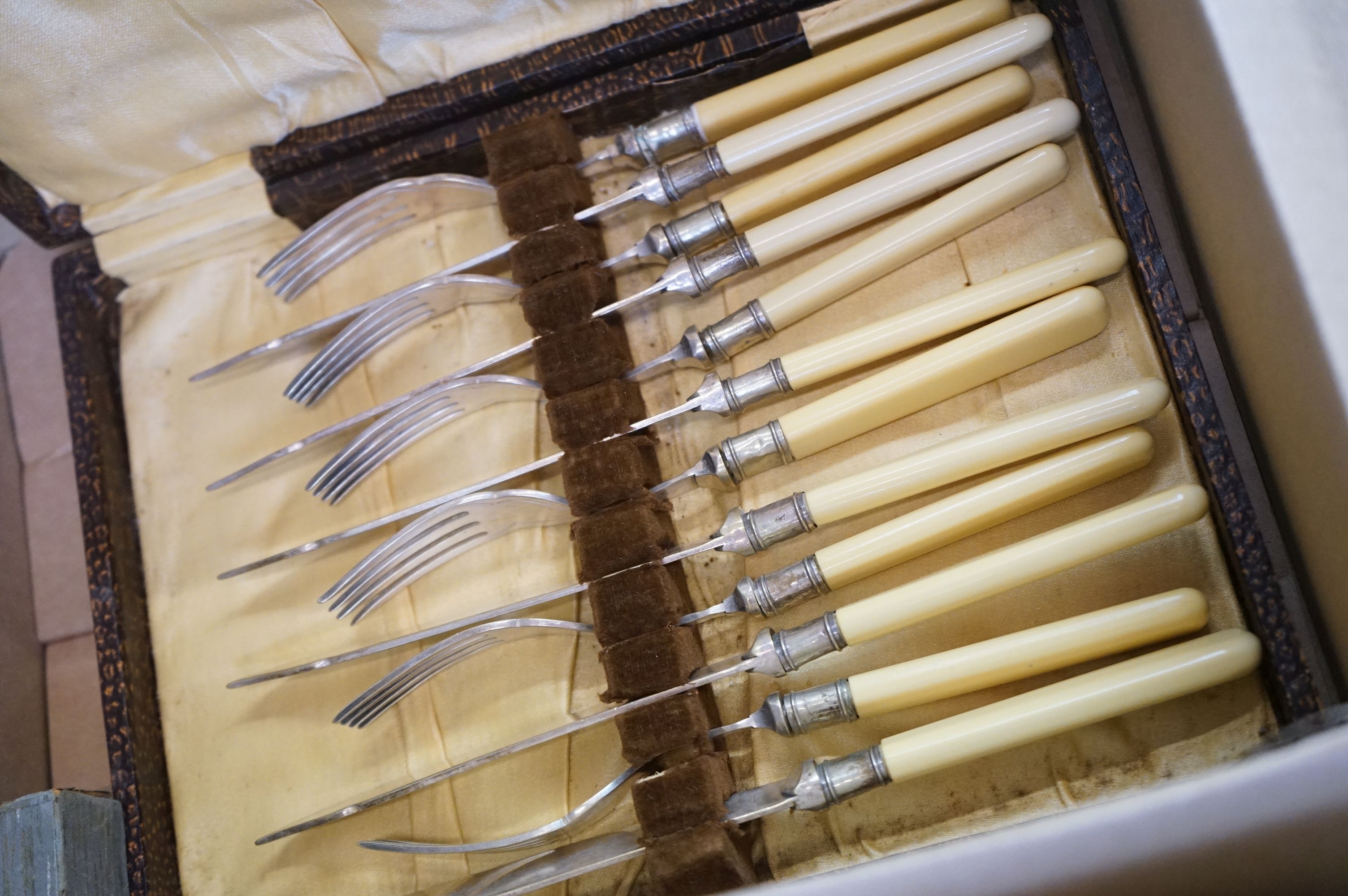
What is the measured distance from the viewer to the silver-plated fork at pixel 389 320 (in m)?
1.04

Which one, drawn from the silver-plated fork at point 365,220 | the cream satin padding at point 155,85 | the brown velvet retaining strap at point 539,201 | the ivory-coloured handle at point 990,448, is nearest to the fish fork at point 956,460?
the ivory-coloured handle at point 990,448

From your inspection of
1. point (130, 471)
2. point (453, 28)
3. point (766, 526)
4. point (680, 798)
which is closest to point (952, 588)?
point (766, 526)

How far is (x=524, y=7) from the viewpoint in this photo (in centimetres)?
102

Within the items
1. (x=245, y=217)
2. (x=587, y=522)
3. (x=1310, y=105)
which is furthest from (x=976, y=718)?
Answer: (x=245, y=217)

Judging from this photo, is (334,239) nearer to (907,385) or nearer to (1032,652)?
(907,385)

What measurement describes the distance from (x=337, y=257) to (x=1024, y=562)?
2.61 ft

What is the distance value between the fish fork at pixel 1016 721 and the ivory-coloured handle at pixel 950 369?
26cm

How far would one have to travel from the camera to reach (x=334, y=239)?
110 centimetres

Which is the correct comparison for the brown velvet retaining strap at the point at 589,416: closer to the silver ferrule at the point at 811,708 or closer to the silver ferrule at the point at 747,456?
the silver ferrule at the point at 747,456

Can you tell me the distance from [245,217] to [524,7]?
1.29 ft

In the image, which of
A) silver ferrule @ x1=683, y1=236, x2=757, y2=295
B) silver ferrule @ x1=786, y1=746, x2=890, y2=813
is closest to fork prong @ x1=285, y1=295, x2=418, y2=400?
silver ferrule @ x1=683, y1=236, x2=757, y2=295

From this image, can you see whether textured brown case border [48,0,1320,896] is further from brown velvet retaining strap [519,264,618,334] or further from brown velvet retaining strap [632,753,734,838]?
brown velvet retaining strap [632,753,734,838]

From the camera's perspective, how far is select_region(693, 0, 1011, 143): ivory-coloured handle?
3.09 feet

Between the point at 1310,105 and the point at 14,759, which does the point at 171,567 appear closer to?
the point at 14,759
